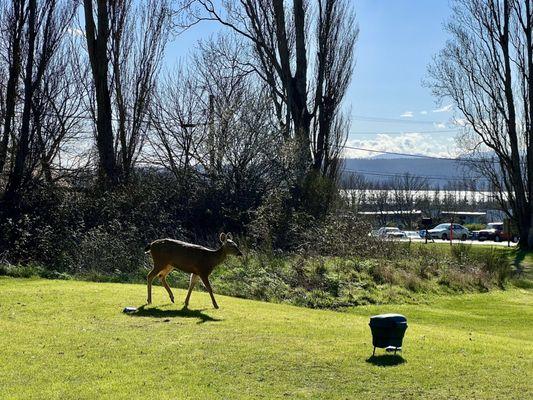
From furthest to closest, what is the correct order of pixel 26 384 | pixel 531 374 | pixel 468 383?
pixel 531 374
pixel 468 383
pixel 26 384

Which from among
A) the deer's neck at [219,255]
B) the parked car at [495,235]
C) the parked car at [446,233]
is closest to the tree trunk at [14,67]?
the deer's neck at [219,255]

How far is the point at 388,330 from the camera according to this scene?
822 centimetres

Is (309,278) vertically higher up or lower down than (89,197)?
lower down

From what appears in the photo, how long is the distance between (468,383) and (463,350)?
1.84 metres

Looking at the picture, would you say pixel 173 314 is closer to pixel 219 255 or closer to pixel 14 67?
pixel 219 255

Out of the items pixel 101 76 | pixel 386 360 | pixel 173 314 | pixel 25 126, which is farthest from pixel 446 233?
pixel 386 360

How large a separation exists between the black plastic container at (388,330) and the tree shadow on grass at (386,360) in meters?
0.12

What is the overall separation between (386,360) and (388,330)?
1.22ft

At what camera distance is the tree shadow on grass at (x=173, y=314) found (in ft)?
35.6

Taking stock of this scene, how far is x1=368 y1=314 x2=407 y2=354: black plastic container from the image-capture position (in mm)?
8211

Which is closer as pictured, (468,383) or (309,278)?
(468,383)

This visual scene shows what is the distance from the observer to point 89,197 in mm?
23969

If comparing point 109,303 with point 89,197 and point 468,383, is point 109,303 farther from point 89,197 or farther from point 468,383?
point 89,197

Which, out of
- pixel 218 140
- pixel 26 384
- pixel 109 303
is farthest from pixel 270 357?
pixel 218 140
